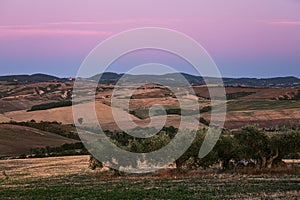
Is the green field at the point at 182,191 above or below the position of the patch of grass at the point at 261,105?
below

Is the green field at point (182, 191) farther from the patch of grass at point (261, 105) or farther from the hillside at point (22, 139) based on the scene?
the patch of grass at point (261, 105)

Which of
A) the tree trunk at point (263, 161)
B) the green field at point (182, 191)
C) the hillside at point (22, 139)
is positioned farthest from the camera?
the hillside at point (22, 139)

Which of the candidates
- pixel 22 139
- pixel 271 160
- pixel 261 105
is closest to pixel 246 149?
pixel 271 160

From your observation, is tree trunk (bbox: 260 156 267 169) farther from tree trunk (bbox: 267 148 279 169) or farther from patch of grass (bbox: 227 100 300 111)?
patch of grass (bbox: 227 100 300 111)

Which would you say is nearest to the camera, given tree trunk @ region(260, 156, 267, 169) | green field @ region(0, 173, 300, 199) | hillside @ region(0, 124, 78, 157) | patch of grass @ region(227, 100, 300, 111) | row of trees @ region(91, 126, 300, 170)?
green field @ region(0, 173, 300, 199)

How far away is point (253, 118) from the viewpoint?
5271 inches

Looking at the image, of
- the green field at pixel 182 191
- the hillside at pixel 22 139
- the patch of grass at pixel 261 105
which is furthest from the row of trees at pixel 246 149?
the patch of grass at pixel 261 105

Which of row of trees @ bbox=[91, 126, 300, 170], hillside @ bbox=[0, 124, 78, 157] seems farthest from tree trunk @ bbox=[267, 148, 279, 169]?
hillside @ bbox=[0, 124, 78, 157]

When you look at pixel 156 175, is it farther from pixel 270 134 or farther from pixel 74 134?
pixel 74 134

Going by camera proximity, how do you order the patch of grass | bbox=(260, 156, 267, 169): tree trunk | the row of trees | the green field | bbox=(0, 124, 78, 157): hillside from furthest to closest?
the patch of grass, bbox=(0, 124, 78, 157): hillside, bbox=(260, 156, 267, 169): tree trunk, the row of trees, the green field

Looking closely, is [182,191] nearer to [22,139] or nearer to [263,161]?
[263,161]

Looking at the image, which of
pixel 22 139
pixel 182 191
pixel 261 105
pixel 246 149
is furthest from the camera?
pixel 261 105

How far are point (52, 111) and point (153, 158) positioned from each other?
104 metres

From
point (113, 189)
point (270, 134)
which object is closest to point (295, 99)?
point (270, 134)
